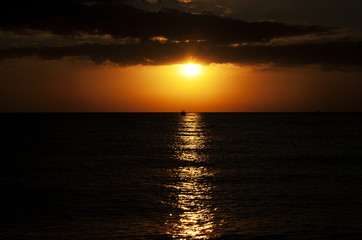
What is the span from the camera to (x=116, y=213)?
2239 cm

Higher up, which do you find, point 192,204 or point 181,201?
point 181,201

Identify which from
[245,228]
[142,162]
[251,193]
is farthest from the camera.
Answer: [142,162]

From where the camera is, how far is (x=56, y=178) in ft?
116

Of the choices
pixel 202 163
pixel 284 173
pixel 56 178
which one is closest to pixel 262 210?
pixel 284 173

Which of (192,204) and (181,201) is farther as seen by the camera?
(181,201)

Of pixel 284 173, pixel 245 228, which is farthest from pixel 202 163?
pixel 245 228

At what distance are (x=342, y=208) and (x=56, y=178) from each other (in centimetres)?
2521

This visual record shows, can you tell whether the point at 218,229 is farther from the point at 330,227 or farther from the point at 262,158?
the point at 262,158

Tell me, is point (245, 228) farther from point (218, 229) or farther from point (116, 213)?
point (116, 213)

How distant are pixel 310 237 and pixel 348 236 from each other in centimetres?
188

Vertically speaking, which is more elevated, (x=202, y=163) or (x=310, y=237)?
(x=202, y=163)

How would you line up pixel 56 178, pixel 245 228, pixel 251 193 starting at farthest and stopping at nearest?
pixel 56 178 → pixel 251 193 → pixel 245 228

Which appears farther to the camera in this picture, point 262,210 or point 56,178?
point 56,178

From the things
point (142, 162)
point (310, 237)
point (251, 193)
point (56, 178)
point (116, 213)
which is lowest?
point (310, 237)
